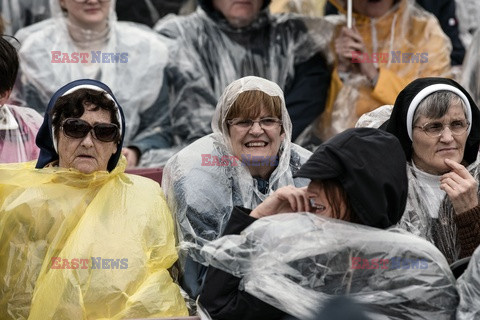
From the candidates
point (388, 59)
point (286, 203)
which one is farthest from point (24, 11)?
point (286, 203)

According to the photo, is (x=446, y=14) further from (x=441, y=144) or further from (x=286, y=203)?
(x=286, y=203)

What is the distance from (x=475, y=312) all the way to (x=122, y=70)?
3382 mm

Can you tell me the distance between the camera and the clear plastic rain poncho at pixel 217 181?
4.97m

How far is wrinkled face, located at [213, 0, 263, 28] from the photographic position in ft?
22.2

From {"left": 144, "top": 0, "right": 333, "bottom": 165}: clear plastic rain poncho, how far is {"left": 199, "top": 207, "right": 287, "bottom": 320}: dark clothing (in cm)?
243

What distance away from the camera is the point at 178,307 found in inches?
177

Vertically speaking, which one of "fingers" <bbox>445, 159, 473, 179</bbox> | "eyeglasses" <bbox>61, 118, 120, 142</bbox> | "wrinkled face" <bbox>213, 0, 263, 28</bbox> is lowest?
"fingers" <bbox>445, 159, 473, 179</bbox>

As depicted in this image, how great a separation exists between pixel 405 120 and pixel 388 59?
6.37ft

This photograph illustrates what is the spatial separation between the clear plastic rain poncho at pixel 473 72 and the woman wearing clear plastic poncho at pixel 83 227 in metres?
2.52

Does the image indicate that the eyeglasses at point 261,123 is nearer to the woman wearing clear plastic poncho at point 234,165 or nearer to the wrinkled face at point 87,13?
the woman wearing clear plastic poncho at point 234,165

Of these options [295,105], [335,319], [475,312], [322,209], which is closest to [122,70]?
[295,105]

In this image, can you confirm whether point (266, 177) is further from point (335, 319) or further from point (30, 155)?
point (335, 319)

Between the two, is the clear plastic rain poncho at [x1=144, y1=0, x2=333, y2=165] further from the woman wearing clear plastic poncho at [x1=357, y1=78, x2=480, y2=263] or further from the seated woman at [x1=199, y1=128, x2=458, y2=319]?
the seated woman at [x1=199, y1=128, x2=458, y2=319]

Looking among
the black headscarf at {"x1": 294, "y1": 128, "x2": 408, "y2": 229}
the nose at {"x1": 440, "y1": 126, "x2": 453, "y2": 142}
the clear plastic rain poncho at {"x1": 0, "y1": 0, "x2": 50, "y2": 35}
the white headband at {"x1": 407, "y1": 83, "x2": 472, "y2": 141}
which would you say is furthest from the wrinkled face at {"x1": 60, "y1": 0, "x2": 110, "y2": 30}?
the black headscarf at {"x1": 294, "y1": 128, "x2": 408, "y2": 229}
